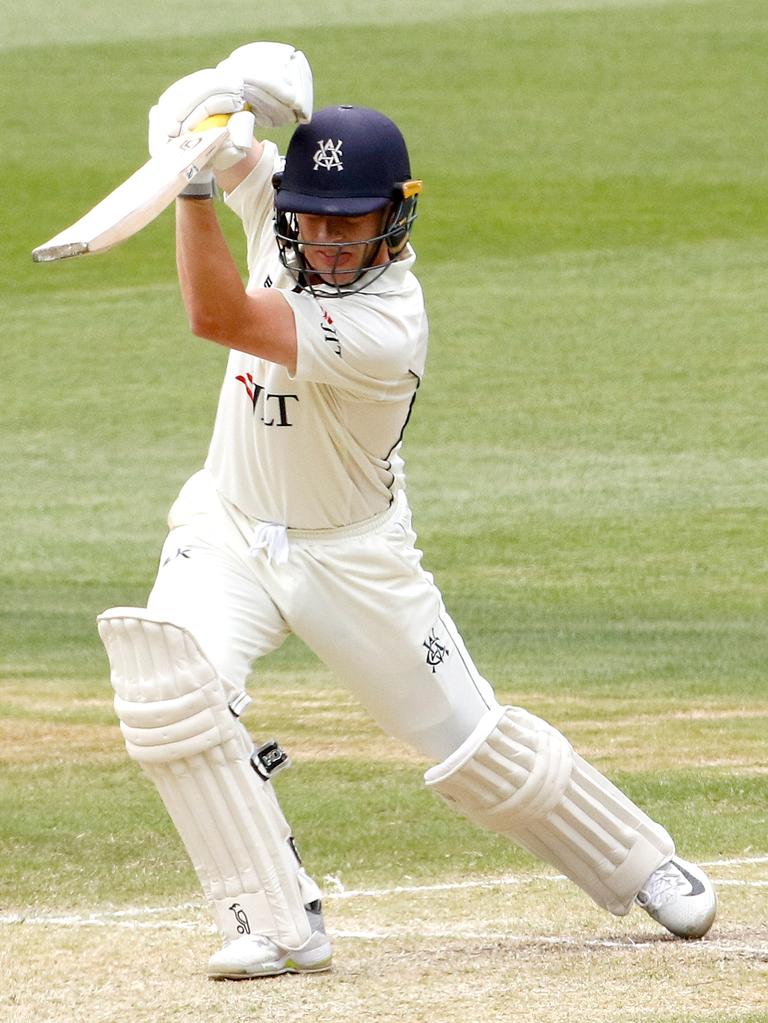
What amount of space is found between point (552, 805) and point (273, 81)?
1.74 metres

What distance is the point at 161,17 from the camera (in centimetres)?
3169

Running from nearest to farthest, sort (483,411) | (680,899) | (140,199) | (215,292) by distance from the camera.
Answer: (140,199) < (215,292) < (680,899) < (483,411)

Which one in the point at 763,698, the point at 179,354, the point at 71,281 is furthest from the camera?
the point at 71,281

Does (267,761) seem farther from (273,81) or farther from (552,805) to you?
(273,81)

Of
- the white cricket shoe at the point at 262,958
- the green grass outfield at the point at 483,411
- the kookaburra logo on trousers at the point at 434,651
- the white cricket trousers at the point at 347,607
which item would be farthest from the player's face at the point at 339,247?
the green grass outfield at the point at 483,411

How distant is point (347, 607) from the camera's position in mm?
4617

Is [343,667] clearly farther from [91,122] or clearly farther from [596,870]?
[91,122]

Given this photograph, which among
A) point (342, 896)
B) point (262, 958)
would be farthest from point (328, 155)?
point (342, 896)

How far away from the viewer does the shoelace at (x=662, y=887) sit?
4.85 metres

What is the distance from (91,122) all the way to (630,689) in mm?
19189

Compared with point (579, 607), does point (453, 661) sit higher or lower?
higher

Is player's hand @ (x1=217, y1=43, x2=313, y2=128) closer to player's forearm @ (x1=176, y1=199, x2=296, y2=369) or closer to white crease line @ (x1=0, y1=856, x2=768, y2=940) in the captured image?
player's forearm @ (x1=176, y1=199, x2=296, y2=369)

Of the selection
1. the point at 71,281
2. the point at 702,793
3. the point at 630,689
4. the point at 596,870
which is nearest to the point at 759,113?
the point at 71,281

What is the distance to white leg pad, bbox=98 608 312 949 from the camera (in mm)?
4312
